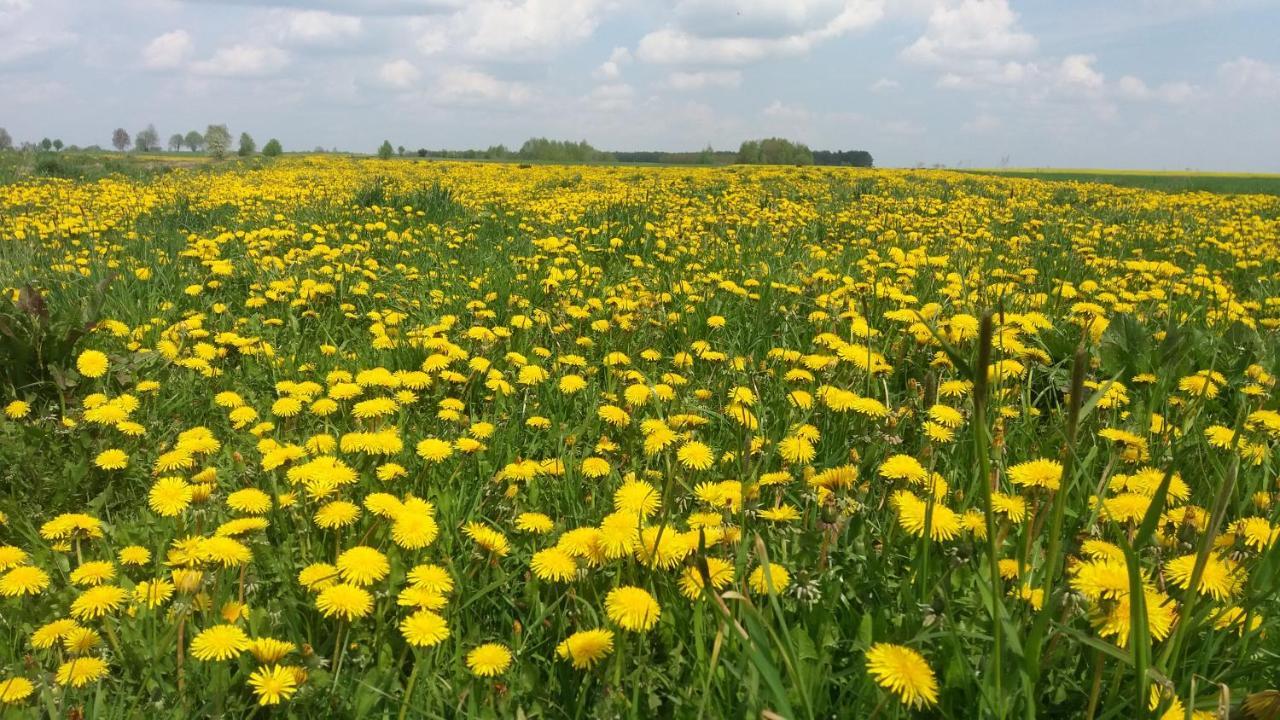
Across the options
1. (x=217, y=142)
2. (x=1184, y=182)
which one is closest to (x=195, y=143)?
(x=217, y=142)

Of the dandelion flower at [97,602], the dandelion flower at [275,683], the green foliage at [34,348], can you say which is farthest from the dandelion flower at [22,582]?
the green foliage at [34,348]

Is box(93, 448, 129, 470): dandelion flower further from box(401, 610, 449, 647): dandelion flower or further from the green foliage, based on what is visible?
→ box(401, 610, 449, 647): dandelion flower

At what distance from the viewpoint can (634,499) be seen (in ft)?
5.82

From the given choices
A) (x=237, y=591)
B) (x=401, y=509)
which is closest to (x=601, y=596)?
(x=401, y=509)

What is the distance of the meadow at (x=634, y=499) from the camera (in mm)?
1332

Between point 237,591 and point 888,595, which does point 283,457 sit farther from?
point 888,595

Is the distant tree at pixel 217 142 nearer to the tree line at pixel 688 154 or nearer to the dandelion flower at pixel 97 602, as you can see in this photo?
the tree line at pixel 688 154

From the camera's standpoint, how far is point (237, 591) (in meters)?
1.88

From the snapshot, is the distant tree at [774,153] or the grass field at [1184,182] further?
the distant tree at [774,153]

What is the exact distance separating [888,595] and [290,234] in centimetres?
589

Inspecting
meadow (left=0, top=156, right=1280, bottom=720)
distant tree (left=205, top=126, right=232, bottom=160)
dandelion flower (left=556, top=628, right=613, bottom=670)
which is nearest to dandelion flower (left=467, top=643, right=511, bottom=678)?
meadow (left=0, top=156, right=1280, bottom=720)

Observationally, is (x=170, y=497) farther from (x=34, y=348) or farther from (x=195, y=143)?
(x=195, y=143)

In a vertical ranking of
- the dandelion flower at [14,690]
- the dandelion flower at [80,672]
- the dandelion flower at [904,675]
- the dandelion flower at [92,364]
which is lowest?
the dandelion flower at [80,672]

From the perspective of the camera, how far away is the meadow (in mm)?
1332
